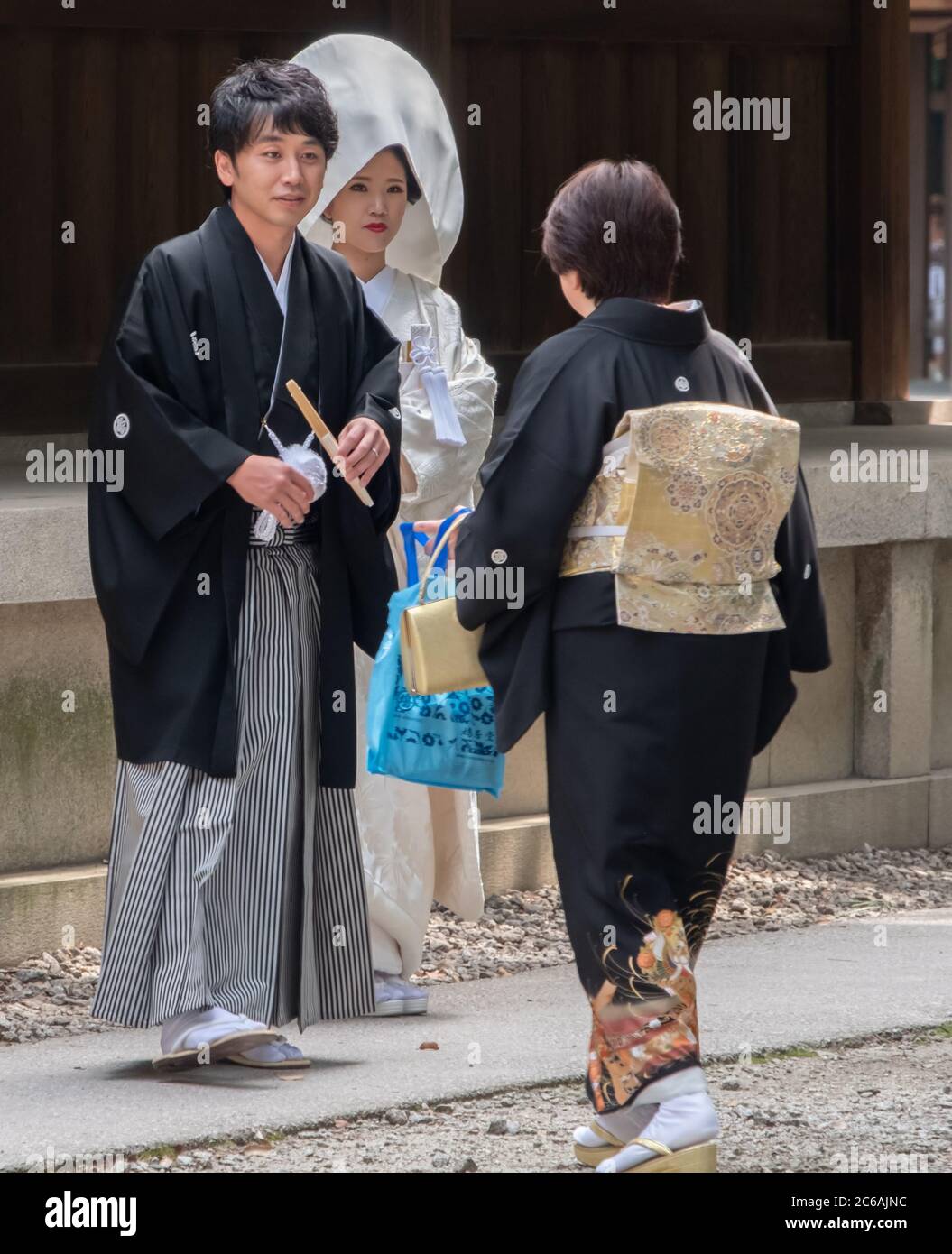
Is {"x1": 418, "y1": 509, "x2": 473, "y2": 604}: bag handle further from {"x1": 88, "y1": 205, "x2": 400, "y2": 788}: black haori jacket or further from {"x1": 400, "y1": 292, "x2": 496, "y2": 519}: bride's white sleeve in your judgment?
{"x1": 400, "y1": 292, "x2": 496, "y2": 519}: bride's white sleeve

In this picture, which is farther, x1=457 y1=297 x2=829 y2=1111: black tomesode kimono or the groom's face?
the groom's face

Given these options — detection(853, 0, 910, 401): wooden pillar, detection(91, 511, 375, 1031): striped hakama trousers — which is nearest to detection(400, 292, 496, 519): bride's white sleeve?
detection(91, 511, 375, 1031): striped hakama trousers

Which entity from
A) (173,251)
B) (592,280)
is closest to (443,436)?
(173,251)

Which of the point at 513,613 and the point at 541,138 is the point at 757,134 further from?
the point at 513,613

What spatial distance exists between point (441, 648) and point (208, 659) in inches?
28.7

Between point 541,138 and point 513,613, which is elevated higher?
point 541,138

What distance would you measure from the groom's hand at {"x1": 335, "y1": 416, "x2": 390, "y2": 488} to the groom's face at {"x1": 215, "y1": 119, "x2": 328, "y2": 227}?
0.43 m

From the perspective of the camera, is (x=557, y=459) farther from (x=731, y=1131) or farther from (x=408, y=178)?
(x=408, y=178)

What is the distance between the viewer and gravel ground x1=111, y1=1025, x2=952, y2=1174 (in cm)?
381

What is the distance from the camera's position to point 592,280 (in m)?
3.63

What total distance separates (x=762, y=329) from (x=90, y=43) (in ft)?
9.11

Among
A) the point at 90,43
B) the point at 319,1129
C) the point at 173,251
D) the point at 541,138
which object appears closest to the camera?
the point at 319,1129

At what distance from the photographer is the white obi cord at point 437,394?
4.96 metres

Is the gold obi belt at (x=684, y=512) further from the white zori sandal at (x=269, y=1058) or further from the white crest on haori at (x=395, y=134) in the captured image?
the white crest on haori at (x=395, y=134)
